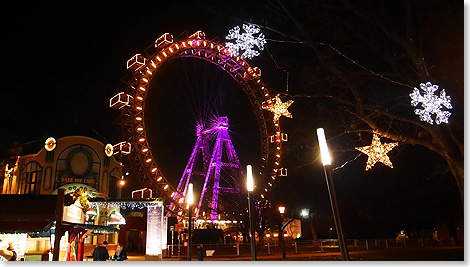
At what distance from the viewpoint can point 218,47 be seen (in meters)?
24.1

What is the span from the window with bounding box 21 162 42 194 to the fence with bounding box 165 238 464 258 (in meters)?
14.2

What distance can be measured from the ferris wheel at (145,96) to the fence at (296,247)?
3.31 metres

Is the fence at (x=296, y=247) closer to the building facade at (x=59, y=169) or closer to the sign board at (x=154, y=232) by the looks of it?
the sign board at (x=154, y=232)

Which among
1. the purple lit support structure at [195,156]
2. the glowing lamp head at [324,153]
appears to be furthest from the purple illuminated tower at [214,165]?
the glowing lamp head at [324,153]

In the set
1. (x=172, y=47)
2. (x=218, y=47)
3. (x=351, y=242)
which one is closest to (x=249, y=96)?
(x=218, y=47)

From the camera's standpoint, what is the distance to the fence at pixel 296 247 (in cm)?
1927

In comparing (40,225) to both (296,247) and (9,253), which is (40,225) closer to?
(9,253)

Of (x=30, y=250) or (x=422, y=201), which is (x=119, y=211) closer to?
(x=30, y=250)

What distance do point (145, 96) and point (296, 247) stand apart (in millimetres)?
12027

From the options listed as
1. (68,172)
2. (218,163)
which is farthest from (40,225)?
(68,172)

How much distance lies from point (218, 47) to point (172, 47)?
10.4 ft

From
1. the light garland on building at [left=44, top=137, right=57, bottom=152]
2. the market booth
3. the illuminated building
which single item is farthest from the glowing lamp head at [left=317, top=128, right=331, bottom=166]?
the light garland on building at [left=44, top=137, right=57, bottom=152]

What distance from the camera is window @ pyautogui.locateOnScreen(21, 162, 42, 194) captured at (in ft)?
94.1

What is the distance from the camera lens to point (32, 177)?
29.1 m
